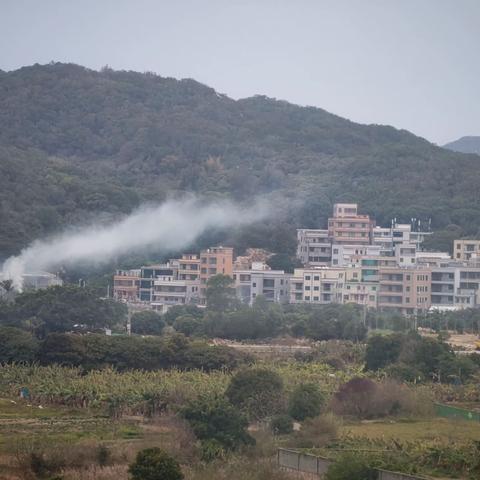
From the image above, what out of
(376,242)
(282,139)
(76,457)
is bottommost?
(76,457)

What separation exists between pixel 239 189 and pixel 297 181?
4.16 metres

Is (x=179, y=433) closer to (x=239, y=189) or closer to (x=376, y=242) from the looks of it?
(x=376, y=242)

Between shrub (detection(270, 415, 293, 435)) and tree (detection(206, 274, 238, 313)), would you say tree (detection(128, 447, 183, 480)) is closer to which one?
shrub (detection(270, 415, 293, 435))

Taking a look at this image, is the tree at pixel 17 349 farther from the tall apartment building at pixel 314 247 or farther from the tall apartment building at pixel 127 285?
the tall apartment building at pixel 314 247

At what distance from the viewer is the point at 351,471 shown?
21266 millimetres

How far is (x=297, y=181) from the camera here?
232 ft

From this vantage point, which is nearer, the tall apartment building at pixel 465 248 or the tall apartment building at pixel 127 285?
the tall apartment building at pixel 127 285

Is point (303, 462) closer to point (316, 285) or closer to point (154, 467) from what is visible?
point (154, 467)

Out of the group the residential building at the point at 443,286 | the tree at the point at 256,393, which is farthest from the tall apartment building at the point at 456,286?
the tree at the point at 256,393

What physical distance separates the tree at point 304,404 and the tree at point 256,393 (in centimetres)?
39

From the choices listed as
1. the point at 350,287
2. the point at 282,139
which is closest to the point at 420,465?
the point at 350,287

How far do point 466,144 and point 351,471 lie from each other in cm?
10690

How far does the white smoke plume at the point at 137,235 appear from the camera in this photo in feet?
174

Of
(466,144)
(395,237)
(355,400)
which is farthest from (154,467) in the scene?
(466,144)
